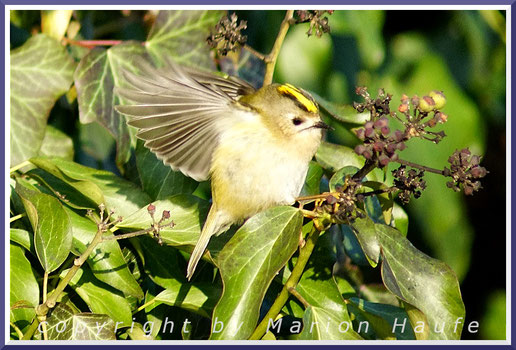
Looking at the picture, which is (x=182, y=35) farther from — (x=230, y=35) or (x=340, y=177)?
(x=340, y=177)

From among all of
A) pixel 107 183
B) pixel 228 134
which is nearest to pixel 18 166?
pixel 107 183

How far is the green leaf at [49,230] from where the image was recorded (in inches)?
65.3

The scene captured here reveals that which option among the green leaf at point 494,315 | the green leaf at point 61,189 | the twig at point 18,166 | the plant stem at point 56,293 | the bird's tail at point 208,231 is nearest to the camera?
the plant stem at point 56,293

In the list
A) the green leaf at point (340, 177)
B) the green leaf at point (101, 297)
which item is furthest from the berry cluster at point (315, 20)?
the green leaf at point (101, 297)

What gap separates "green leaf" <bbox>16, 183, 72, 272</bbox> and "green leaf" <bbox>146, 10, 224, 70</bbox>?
81 centimetres

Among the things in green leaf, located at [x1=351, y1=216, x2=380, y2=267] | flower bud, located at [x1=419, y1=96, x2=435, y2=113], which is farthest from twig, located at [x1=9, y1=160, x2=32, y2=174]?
flower bud, located at [x1=419, y1=96, x2=435, y2=113]

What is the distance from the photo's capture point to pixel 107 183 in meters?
1.96

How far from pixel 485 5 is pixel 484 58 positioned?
941 millimetres

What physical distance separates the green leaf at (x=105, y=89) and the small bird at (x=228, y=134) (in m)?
0.13

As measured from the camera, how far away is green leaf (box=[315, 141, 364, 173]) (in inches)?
80.6

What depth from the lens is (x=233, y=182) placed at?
6.75 ft

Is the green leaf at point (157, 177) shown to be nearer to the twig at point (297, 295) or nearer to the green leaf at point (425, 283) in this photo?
the twig at point (297, 295)

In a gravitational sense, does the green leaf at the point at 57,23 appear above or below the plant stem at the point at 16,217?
above

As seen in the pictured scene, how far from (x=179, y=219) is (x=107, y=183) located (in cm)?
26
